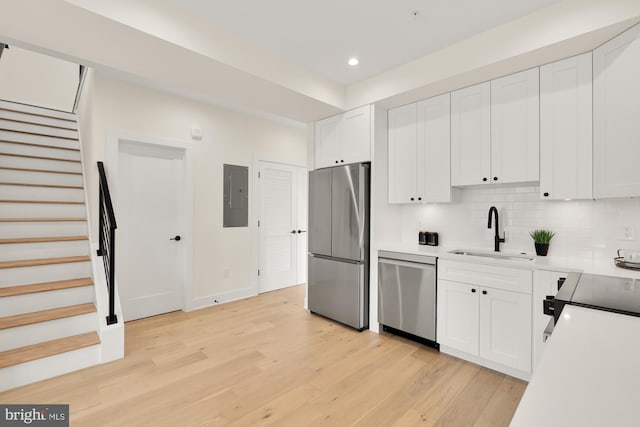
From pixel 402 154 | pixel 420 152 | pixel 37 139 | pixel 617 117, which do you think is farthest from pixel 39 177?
pixel 617 117

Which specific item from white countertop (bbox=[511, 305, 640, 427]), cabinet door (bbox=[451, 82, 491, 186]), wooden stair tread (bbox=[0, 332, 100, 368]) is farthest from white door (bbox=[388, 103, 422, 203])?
wooden stair tread (bbox=[0, 332, 100, 368])

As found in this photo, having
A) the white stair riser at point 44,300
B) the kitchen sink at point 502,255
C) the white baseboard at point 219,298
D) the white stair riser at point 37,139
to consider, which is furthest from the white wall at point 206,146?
the kitchen sink at point 502,255

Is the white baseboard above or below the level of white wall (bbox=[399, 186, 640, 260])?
below

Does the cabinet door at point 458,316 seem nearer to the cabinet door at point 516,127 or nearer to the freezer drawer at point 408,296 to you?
the freezer drawer at point 408,296

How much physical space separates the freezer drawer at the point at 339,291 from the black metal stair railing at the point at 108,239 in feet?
6.69

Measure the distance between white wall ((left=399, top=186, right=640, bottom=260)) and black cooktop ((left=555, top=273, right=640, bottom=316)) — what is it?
2.83 feet

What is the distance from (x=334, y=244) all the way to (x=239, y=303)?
1.70m

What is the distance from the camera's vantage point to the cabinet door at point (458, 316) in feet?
8.46

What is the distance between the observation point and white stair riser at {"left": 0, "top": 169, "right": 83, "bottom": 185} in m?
3.50

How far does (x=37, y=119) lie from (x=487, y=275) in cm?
606

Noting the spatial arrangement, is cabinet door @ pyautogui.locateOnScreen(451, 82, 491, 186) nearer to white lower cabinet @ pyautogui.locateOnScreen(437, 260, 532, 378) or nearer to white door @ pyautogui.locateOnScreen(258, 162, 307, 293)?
white lower cabinet @ pyautogui.locateOnScreen(437, 260, 532, 378)

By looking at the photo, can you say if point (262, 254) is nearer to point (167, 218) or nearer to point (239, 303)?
point (239, 303)

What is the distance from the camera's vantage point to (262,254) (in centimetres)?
476

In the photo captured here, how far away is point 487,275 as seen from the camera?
8.20ft
